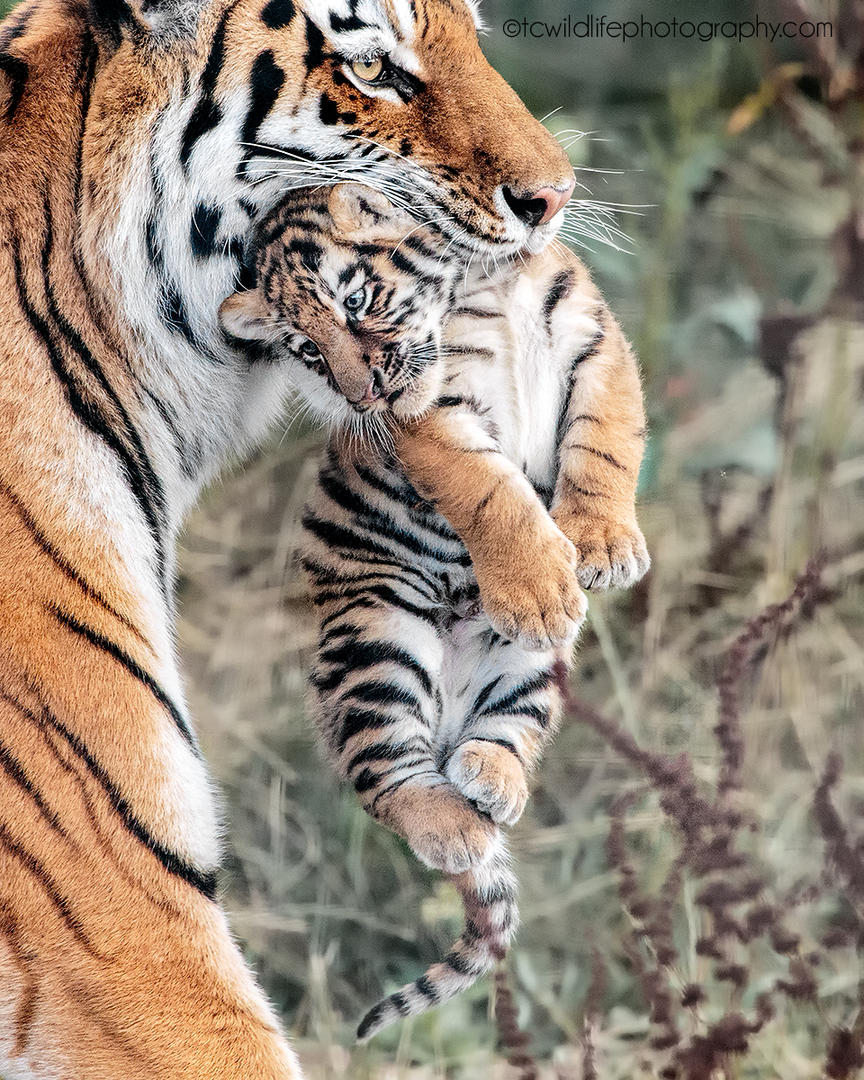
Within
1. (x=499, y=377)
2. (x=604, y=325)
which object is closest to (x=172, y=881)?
(x=499, y=377)

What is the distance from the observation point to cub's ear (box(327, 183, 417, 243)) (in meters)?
0.96

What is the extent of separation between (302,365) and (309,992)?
2.11 feet

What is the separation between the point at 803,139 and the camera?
1.28m

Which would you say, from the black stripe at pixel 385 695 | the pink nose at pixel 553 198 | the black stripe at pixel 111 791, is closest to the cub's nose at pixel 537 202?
the pink nose at pixel 553 198

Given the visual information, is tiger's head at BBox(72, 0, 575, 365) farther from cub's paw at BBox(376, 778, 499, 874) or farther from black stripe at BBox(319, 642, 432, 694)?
cub's paw at BBox(376, 778, 499, 874)

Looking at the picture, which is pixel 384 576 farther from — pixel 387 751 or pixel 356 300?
pixel 356 300

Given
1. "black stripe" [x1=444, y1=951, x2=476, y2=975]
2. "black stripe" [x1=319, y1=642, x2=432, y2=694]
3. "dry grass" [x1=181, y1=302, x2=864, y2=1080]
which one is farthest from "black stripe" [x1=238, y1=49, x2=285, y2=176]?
"black stripe" [x1=444, y1=951, x2=476, y2=975]

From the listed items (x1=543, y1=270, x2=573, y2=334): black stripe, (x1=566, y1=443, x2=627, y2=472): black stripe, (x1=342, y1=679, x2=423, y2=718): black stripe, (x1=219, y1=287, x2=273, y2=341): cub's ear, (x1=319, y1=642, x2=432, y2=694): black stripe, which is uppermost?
(x1=219, y1=287, x2=273, y2=341): cub's ear

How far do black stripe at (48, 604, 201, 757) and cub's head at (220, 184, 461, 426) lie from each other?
0.29 m

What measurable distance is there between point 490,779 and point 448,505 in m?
0.25

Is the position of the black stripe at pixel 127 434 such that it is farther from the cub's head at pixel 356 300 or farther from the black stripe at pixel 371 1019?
the black stripe at pixel 371 1019

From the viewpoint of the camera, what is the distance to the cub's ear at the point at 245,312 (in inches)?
40.0

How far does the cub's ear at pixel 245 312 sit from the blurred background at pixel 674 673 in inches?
7.3

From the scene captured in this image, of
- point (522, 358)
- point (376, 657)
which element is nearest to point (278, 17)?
point (522, 358)
